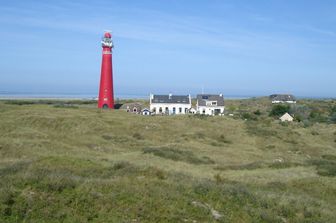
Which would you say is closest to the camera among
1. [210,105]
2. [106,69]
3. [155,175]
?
[155,175]

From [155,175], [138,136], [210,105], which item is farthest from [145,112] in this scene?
[155,175]

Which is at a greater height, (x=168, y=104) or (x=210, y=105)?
(x=168, y=104)

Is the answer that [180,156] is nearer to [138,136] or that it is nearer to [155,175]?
[155,175]

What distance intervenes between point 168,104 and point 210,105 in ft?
25.4

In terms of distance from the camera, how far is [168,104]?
69188mm

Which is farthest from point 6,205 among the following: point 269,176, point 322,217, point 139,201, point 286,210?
point 269,176

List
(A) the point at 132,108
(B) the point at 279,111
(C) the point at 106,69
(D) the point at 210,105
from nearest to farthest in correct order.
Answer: (C) the point at 106,69
(A) the point at 132,108
(D) the point at 210,105
(B) the point at 279,111

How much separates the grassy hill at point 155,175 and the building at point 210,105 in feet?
82.0

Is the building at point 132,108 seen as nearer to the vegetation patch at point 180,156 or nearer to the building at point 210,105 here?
the building at point 210,105

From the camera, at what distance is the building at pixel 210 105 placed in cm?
Answer: 7125

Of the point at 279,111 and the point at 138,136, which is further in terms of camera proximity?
the point at 279,111

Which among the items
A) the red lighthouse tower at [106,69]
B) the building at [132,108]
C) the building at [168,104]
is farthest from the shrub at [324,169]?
the building at [168,104]

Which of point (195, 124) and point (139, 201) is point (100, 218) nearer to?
point (139, 201)

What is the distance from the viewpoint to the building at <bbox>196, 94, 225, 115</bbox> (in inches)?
2805
